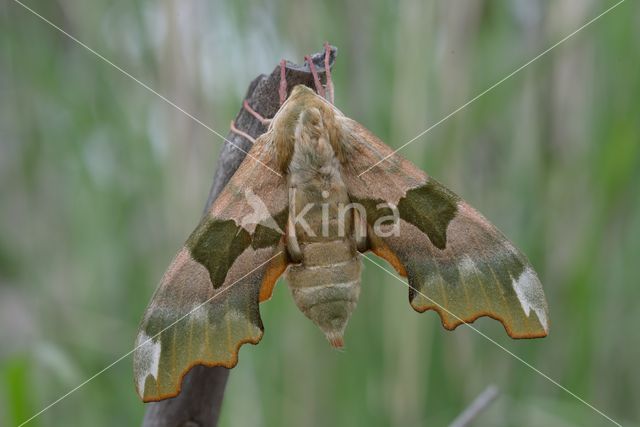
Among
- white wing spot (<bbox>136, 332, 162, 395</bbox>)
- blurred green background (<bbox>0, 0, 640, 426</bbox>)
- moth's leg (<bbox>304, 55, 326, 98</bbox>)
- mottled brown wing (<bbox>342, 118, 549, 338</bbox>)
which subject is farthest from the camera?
blurred green background (<bbox>0, 0, 640, 426</bbox>)

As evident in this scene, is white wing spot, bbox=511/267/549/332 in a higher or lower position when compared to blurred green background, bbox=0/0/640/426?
higher

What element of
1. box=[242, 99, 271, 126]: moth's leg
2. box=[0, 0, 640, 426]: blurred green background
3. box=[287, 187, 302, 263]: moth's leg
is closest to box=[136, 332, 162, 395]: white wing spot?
box=[287, 187, 302, 263]: moth's leg

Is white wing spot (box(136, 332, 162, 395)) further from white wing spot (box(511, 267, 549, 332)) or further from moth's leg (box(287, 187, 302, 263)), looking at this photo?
white wing spot (box(511, 267, 549, 332))

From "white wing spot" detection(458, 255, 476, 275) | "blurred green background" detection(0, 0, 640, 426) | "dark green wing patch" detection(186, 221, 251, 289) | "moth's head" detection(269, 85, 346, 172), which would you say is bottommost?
"blurred green background" detection(0, 0, 640, 426)

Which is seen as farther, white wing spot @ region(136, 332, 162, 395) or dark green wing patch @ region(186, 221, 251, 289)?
dark green wing patch @ region(186, 221, 251, 289)

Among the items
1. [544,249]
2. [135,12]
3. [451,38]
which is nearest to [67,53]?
[135,12]

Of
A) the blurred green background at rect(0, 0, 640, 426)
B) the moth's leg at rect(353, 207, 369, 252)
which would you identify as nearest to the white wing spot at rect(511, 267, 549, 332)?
the moth's leg at rect(353, 207, 369, 252)

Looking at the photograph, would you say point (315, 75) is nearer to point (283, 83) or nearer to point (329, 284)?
point (283, 83)

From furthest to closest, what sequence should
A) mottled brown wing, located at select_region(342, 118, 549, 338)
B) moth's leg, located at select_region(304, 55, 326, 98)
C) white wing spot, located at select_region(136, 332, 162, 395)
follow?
moth's leg, located at select_region(304, 55, 326, 98) < mottled brown wing, located at select_region(342, 118, 549, 338) < white wing spot, located at select_region(136, 332, 162, 395)
